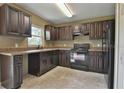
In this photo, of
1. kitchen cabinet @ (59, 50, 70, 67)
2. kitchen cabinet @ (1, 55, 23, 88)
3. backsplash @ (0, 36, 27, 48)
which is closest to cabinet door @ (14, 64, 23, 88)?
kitchen cabinet @ (1, 55, 23, 88)

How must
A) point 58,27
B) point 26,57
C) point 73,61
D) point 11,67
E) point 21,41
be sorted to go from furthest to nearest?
point 58,27 < point 73,61 < point 26,57 < point 21,41 < point 11,67

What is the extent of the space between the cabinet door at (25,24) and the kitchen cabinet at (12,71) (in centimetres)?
103

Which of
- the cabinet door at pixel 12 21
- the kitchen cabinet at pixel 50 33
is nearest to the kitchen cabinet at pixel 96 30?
the kitchen cabinet at pixel 50 33

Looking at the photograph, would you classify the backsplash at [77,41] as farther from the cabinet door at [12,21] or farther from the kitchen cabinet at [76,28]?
the cabinet door at [12,21]

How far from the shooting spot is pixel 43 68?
148 inches

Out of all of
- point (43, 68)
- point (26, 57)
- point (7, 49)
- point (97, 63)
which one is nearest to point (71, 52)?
point (97, 63)

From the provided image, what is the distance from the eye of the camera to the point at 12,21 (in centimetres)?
273

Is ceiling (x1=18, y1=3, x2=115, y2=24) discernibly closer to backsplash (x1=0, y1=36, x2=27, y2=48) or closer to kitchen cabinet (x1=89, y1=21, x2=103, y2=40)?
kitchen cabinet (x1=89, y1=21, x2=103, y2=40)

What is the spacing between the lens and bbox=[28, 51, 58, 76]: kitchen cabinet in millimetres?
3552

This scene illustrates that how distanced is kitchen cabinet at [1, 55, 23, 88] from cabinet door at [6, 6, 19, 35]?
0.79 metres

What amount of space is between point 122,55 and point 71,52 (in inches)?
113

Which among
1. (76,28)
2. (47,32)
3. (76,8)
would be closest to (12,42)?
(47,32)

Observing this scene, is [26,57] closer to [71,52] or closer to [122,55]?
[71,52]

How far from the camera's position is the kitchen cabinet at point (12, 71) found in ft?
7.70
